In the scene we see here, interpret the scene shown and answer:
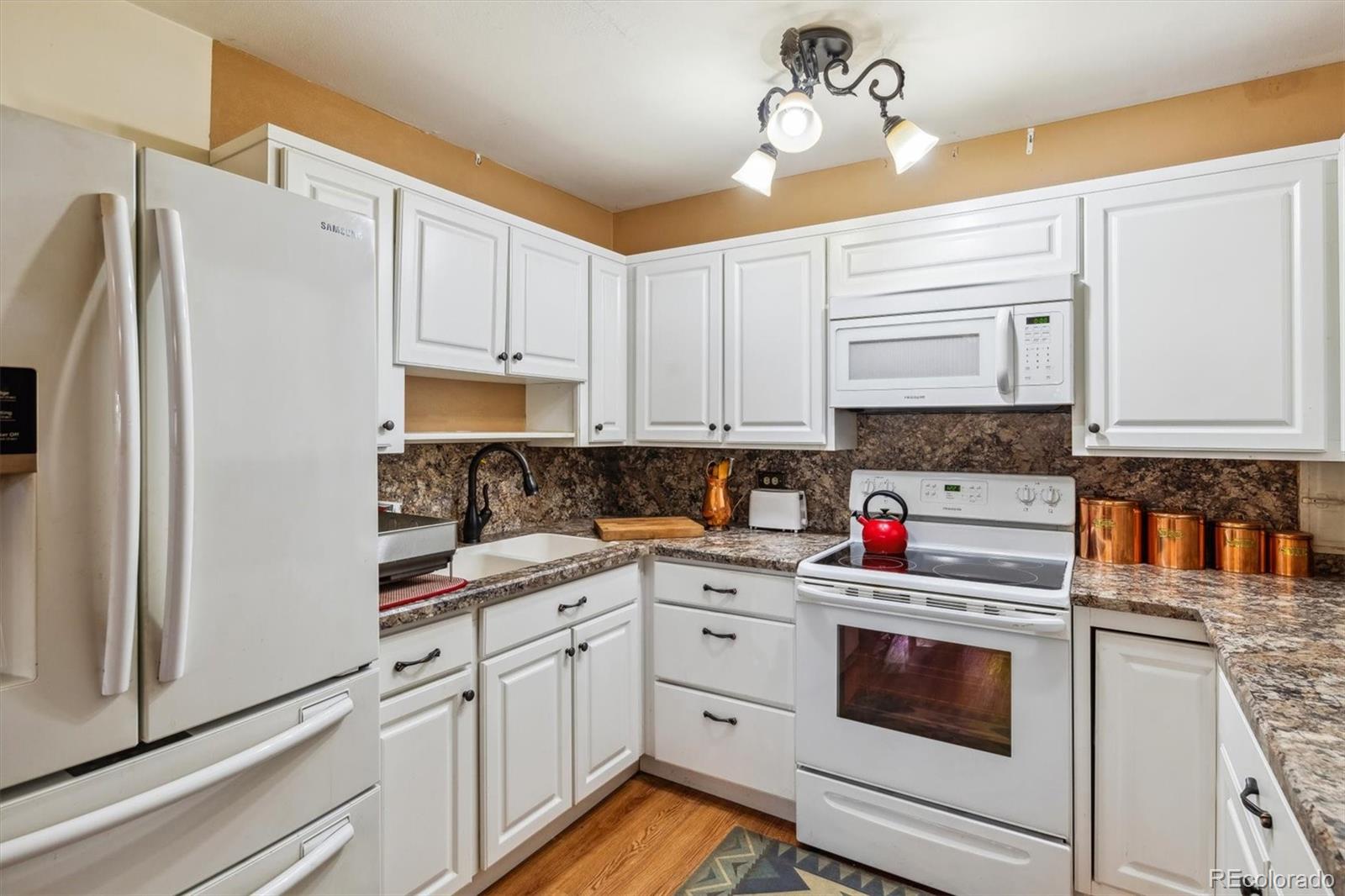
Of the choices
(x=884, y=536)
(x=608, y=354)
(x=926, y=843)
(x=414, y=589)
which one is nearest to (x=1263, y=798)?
(x=926, y=843)

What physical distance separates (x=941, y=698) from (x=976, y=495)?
777 millimetres

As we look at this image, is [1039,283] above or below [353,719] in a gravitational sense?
above

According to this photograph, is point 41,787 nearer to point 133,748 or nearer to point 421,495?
point 133,748

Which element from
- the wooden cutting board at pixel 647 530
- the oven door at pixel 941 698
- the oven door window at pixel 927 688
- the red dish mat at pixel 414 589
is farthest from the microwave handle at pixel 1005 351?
the red dish mat at pixel 414 589

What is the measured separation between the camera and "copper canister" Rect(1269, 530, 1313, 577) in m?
1.91

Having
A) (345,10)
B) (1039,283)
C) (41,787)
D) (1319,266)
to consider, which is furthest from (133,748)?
(1319,266)

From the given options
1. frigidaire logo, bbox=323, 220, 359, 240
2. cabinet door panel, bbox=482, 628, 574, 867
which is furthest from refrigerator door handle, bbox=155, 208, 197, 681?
cabinet door panel, bbox=482, 628, 574, 867

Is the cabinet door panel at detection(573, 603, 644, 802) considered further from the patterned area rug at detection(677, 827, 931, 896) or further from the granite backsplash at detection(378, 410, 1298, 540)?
the granite backsplash at detection(378, 410, 1298, 540)

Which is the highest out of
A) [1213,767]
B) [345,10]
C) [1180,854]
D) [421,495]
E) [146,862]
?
[345,10]

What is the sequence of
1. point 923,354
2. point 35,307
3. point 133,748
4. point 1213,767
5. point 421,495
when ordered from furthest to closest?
point 421,495
point 923,354
point 1213,767
point 133,748
point 35,307

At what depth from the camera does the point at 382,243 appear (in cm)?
191

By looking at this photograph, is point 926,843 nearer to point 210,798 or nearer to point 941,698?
point 941,698

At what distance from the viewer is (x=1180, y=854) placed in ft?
5.43

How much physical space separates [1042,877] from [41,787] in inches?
86.2
